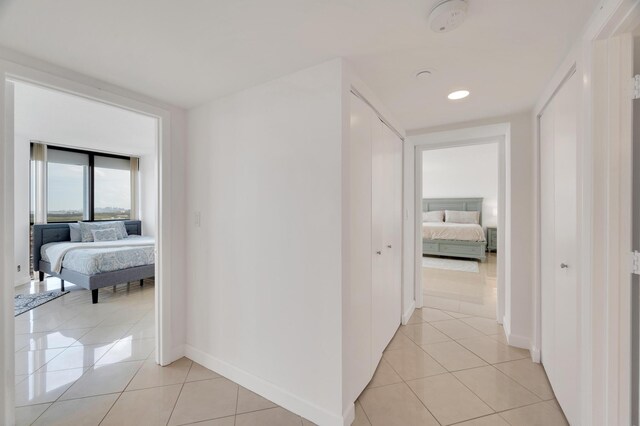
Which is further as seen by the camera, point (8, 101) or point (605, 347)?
point (8, 101)

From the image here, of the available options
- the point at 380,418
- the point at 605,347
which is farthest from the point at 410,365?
the point at 605,347

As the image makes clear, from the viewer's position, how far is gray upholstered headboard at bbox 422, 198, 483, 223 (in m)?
7.03

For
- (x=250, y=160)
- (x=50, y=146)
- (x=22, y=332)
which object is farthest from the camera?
(x=50, y=146)

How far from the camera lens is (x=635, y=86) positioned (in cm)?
109

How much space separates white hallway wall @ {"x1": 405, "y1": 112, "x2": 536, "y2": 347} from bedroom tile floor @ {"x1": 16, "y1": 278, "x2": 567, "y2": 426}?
29cm

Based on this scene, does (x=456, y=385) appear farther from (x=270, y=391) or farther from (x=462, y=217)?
(x=462, y=217)

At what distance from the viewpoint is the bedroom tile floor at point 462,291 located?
3268 millimetres

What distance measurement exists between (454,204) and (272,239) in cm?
698

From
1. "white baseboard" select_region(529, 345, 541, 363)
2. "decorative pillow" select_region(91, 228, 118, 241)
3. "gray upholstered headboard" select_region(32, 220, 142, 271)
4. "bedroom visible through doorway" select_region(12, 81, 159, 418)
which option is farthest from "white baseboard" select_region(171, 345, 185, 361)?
"gray upholstered headboard" select_region(32, 220, 142, 271)

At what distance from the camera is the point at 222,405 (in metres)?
1.68

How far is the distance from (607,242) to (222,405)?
232 cm

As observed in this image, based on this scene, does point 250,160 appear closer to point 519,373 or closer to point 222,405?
point 222,405

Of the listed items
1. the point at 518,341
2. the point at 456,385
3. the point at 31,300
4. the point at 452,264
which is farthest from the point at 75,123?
the point at 452,264

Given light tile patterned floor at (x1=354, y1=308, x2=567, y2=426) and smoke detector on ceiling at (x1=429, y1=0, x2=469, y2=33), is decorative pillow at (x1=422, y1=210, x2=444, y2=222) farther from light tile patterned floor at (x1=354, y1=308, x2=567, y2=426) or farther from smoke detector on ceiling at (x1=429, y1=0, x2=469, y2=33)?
smoke detector on ceiling at (x1=429, y1=0, x2=469, y2=33)
